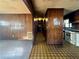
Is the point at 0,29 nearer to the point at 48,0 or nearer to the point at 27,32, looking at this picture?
the point at 27,32

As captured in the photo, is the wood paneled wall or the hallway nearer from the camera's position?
the hallway

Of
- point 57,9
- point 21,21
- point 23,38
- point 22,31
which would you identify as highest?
point 57,9

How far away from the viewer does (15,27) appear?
947 centimetres

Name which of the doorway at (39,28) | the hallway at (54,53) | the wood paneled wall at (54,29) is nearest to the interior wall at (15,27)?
the doorway at (39,28)

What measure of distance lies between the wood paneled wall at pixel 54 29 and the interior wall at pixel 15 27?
258 cm

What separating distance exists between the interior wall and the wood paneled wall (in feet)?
8.45

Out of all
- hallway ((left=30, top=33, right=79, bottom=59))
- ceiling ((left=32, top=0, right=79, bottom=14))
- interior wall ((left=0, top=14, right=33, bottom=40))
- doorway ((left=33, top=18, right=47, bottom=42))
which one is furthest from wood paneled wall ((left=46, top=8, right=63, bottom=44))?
doorway ((left=33, top=18, right=47, bottom=42))

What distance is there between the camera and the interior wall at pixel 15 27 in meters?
9.42

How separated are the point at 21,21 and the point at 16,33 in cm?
114

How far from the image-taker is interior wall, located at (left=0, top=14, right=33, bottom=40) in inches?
371

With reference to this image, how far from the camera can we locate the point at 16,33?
9461 mm

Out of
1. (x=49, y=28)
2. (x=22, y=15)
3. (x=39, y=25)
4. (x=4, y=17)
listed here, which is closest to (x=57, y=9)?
(x=49, y=28)

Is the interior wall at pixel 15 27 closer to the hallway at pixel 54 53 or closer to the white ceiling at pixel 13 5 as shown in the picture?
the white ceiling at pixel 13 5

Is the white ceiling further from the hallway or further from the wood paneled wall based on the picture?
the hallway
